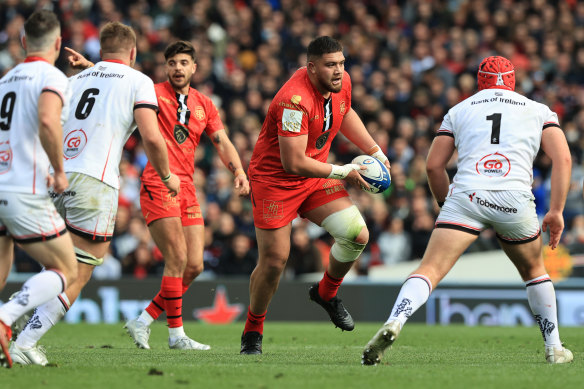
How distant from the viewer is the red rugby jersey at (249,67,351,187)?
8.21 m

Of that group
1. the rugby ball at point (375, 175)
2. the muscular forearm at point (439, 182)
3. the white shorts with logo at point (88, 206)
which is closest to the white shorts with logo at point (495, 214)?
the muscular forearm at point (439, 182)

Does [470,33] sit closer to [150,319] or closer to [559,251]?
[559,251]

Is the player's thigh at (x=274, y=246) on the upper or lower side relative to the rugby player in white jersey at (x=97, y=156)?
lower

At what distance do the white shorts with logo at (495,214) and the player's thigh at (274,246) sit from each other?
163cm

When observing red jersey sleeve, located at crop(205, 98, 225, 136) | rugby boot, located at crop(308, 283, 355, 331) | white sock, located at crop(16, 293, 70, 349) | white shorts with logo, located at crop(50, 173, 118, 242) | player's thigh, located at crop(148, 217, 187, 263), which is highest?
red jersey sleeve, located at crop(205, 98, 225, 136)

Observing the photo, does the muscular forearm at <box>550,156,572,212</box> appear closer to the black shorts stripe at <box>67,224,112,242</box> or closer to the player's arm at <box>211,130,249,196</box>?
the player's arm at <box>211,130,249,196</box>

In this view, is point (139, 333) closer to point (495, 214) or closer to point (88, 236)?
point (88, 236)

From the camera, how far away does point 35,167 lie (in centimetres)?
678

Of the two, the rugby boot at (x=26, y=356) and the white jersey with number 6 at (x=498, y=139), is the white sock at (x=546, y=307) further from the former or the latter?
the rugby boot at (x=26, y=356)

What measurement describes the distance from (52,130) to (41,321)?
5.70ft

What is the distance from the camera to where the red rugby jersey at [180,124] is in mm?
9672

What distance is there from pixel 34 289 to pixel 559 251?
11401 millimetres

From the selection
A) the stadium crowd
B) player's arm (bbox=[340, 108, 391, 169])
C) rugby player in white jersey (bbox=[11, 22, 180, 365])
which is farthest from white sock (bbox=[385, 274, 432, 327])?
the stadium crowd

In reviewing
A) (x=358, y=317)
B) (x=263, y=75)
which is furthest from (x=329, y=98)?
(x=263, y=75)
